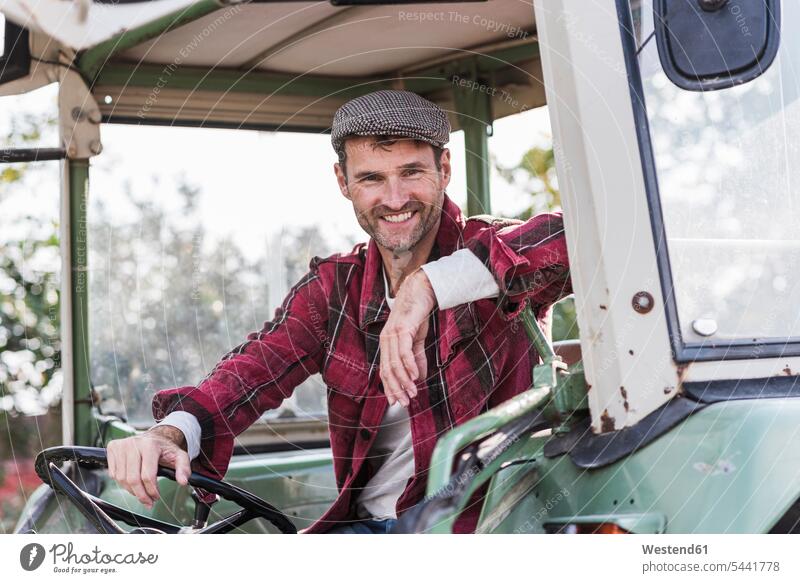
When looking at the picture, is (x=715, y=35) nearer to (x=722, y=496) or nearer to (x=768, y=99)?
(x=768, y=99)

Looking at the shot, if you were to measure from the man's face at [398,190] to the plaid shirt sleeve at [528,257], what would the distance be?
420 mm

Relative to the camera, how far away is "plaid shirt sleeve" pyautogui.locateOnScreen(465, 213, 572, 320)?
1.73m

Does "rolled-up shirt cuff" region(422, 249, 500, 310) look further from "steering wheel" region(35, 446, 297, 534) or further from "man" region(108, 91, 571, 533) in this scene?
"steering wheel" region(35, 446, 297, 534)

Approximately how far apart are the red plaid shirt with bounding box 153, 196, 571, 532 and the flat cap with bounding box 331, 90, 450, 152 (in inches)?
6.2

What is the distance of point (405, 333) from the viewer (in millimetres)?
1705

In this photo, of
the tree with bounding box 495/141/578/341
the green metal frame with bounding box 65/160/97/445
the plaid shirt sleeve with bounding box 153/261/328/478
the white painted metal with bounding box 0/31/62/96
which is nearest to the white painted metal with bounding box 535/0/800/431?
the plaid shirt sleeve with bounding box 153/261/328/478

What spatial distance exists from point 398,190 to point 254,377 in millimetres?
501

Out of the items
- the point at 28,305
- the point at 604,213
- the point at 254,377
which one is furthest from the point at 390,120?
the point at 28,305

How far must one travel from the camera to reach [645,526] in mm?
1479

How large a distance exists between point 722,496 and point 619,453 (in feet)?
0.49

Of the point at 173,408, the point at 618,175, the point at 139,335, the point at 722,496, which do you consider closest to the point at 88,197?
the point at 139,335

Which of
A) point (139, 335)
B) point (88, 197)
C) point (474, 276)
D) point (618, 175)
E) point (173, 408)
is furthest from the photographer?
point (139, 335)

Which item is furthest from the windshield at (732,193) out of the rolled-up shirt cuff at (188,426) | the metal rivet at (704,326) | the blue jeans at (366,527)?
the rolled-up shirt cuff at (188,426)
